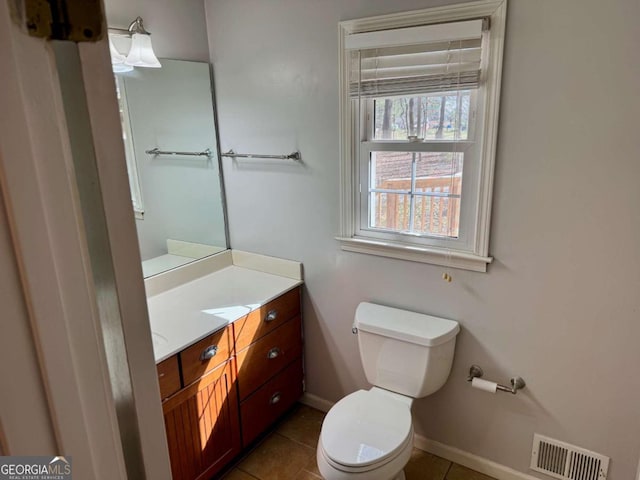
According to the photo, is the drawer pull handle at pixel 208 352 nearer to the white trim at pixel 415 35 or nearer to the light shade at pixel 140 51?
the light shade at pixel 140 51

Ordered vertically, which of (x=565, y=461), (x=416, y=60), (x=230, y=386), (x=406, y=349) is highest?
(x=416, y=60)

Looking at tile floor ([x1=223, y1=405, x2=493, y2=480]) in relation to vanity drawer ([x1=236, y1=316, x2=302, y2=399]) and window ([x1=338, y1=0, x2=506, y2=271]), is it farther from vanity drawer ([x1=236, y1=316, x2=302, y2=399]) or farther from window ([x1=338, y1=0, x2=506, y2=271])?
window ([x1=338, y1=0, x2=506, y2=271])

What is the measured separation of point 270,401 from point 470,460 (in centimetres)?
103

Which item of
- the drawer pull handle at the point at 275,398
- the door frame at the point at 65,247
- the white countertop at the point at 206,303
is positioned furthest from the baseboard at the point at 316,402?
the door frame at the point at 65,247

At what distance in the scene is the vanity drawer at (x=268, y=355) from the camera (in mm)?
A: 2035

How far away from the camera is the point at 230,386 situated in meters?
1.96

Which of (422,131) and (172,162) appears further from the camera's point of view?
(172,162)

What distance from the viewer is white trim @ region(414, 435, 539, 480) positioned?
196 centimetres

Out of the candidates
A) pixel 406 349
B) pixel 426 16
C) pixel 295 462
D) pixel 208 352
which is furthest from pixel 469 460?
pixel 426 16

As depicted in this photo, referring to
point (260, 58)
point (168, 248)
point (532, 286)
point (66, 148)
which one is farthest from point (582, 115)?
point (168, 248)

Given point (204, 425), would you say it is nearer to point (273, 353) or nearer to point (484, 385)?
point (273, 353)

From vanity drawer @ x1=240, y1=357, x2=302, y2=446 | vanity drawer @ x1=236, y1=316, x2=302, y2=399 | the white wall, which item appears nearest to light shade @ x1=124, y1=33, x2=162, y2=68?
the white wall

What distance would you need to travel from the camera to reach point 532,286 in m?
1.73

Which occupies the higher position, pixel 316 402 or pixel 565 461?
pixel 565 461
